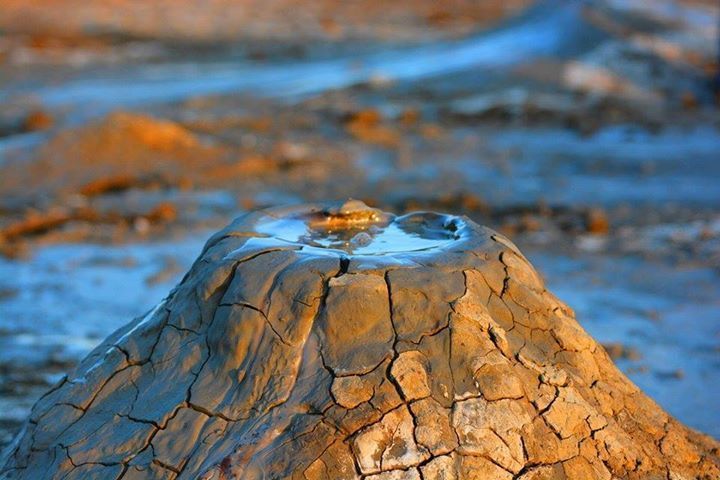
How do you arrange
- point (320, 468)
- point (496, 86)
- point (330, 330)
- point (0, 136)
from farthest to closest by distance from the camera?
point (496, 86)
point (0, 136)
point (330, 330)
point (320, 468)

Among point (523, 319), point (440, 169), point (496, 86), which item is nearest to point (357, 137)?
point (440, 169)

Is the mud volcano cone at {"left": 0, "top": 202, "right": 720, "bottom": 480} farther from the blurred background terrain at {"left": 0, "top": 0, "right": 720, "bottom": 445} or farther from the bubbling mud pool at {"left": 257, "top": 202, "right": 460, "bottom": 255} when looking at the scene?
the blurred background terrain at {"left": 0, "top": 0, "right": 720, "bottom": 445}

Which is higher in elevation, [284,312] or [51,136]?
[284,312]

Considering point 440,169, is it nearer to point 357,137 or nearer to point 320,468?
point 357,137

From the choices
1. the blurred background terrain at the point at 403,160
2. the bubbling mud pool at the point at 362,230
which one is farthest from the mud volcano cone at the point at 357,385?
the blurred background terrain at the point at 403,160

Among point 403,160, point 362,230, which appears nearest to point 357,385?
point 362,230

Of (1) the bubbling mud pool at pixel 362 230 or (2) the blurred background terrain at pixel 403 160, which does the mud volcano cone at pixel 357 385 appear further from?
(2) the blurred background terrain at pixel 403 160

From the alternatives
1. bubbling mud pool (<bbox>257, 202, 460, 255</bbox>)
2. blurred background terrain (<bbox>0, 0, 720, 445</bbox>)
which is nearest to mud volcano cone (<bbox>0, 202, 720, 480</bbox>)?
bubbling mud pool (<bbox>257, 202, 460, 255</bbox>)
